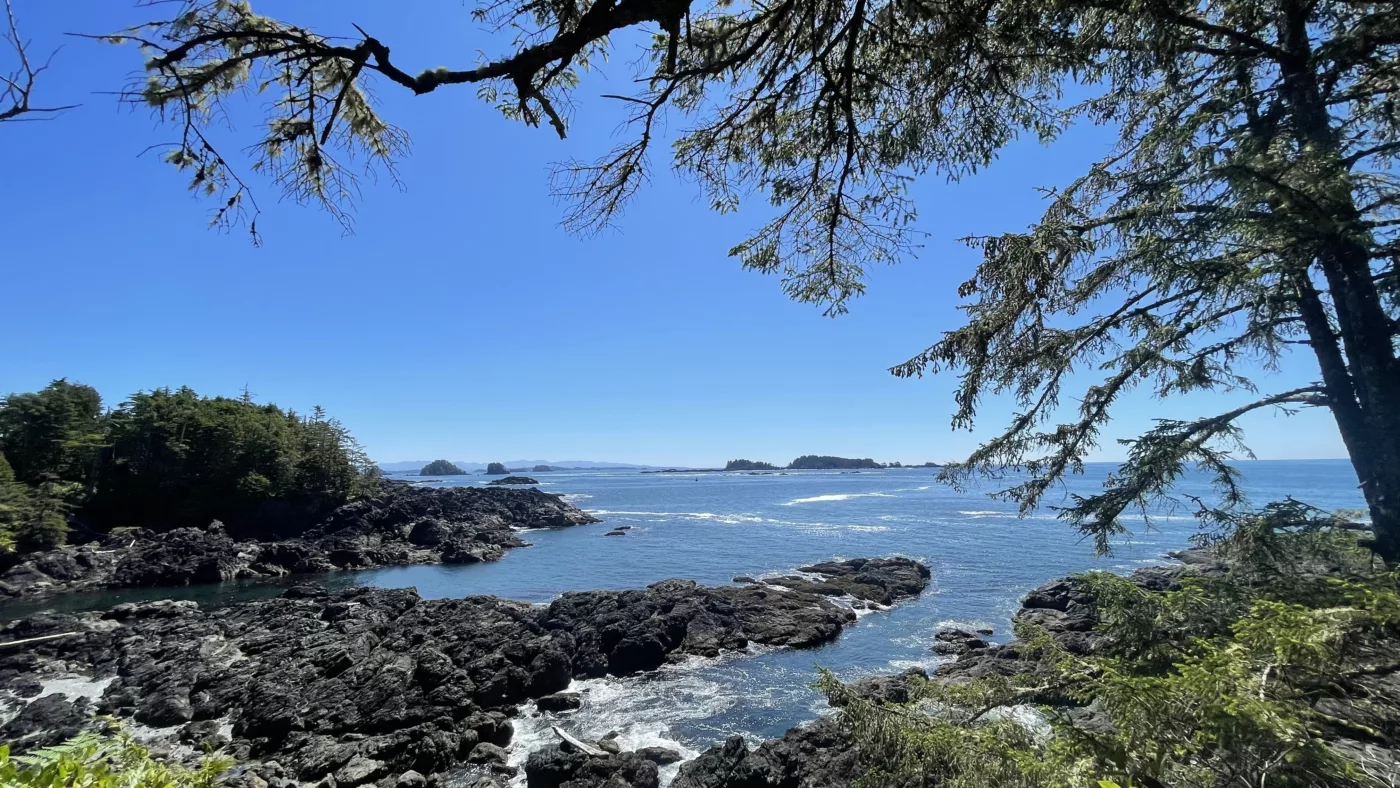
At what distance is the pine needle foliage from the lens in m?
2.38

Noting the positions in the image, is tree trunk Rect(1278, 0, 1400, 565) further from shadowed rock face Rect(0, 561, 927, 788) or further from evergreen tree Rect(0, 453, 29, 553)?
evergreen tree Rect(0, 453, 29, 553)

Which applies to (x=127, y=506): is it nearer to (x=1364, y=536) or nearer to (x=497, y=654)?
(x=497, y=654)

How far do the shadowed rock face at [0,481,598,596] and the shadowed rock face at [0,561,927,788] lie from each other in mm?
8136

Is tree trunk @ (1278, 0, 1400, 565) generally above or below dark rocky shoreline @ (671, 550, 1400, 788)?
above

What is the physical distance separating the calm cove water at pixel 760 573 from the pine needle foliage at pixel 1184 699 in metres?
2.13

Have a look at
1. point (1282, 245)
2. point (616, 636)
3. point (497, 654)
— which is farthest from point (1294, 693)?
point (616, 636)

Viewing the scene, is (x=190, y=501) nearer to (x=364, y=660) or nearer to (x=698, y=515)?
(x=364, y=660)

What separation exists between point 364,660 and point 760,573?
1770cm

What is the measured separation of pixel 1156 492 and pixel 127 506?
53.1 m

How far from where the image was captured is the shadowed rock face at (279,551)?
83.1 ft

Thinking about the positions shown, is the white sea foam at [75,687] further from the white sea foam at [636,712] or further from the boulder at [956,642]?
the boulder at [956,642]

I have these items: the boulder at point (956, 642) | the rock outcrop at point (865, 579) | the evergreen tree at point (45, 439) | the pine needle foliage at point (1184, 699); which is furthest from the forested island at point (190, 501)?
the pine needle foliage at point (1184, 699)

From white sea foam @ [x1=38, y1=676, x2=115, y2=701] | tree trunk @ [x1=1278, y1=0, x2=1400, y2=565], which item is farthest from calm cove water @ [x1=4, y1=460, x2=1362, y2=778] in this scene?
white sea foam @ [x1=38, y1=676, x2=115, y2=701]

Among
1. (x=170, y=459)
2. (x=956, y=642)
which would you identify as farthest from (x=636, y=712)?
(x=170, y=459)
